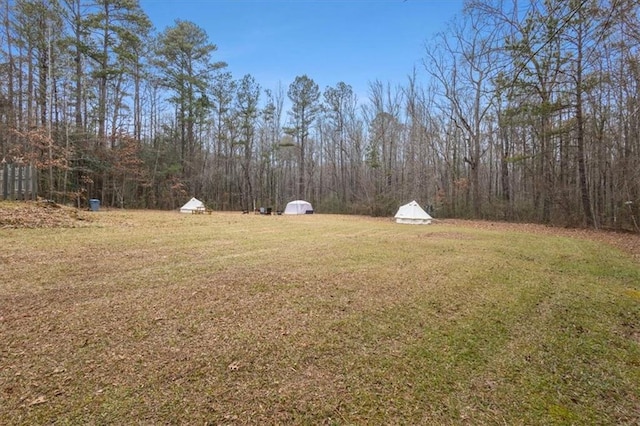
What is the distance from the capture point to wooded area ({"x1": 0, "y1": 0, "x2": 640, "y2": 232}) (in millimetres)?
7680

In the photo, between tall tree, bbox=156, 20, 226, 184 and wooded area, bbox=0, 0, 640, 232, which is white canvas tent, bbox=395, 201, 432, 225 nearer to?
wooded area, bbox=0, 0, 640, 232

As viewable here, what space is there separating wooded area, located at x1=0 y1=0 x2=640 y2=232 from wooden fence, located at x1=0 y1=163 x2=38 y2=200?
176 centimetres

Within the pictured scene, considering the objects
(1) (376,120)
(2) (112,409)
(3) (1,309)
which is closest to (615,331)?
(2) (112,409)

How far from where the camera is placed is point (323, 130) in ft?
93.7

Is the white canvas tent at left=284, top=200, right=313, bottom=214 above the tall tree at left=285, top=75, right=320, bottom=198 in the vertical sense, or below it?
below

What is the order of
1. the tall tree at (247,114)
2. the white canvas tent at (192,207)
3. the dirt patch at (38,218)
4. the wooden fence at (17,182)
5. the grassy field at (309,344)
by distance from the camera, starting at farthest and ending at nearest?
the tall tree at (247,114), the white canvas tent at (192,207), the wooden fence at (17,182), the dirt patch at (38,218), the grassy field at (309,344)

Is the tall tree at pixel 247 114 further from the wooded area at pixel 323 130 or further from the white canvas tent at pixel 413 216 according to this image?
the white canvas tent at pixel 413 216

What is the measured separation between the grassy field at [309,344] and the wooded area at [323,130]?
221cm

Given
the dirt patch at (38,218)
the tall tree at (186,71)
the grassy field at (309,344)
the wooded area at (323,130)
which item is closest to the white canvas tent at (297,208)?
the wooded area at (323,130)

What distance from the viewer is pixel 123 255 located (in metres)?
4.78

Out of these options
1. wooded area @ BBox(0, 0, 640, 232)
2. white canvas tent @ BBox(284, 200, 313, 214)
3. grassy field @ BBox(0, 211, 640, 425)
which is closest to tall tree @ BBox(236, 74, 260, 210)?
wooded area @ BBox(0, 0, 640, 232)

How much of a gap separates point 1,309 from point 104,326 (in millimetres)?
1062

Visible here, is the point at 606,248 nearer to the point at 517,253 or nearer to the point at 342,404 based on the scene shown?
the point at 517,253

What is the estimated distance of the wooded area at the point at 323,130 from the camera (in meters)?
7.68
